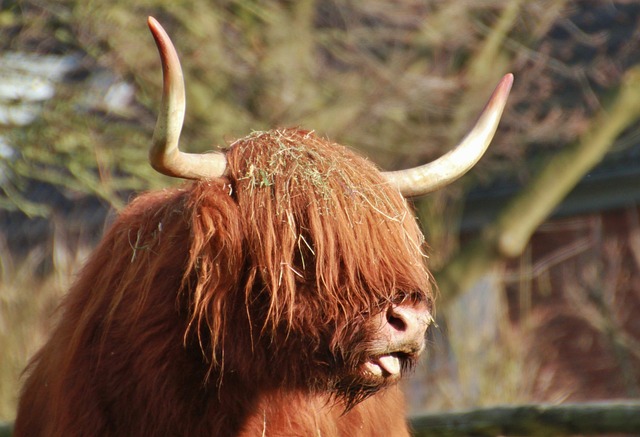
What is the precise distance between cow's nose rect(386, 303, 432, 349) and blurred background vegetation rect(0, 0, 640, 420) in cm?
439

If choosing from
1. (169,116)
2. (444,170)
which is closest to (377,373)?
(444,170)

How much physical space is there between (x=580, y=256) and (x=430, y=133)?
2785 millimetres

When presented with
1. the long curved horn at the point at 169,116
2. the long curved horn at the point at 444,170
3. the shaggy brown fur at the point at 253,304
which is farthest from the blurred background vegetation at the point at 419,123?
the long curved horn at the point at 169,116

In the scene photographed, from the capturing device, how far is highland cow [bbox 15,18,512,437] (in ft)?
10.4

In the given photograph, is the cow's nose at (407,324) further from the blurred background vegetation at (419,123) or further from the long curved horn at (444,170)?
the blurred background vegetation at (419,123)

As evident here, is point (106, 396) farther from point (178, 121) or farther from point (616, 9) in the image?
point (616, 9)

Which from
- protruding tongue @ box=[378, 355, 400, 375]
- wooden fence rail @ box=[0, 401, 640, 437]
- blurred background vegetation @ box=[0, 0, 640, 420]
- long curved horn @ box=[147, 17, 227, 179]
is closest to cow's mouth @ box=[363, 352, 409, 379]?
protruding tongue @ box=[378, 355, 400, 375]

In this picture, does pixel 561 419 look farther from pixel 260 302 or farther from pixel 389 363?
pixel 260 302

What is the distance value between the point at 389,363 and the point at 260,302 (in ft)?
1.53

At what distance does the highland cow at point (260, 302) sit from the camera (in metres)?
3.18

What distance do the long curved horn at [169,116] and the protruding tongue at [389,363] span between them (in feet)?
2.72

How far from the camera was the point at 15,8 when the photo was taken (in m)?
7.18

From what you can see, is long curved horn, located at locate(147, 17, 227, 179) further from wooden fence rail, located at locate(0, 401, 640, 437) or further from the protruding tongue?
wooden fence rail, located at locate(0, 401, 640, 437)

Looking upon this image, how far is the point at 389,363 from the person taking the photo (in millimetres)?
3158
